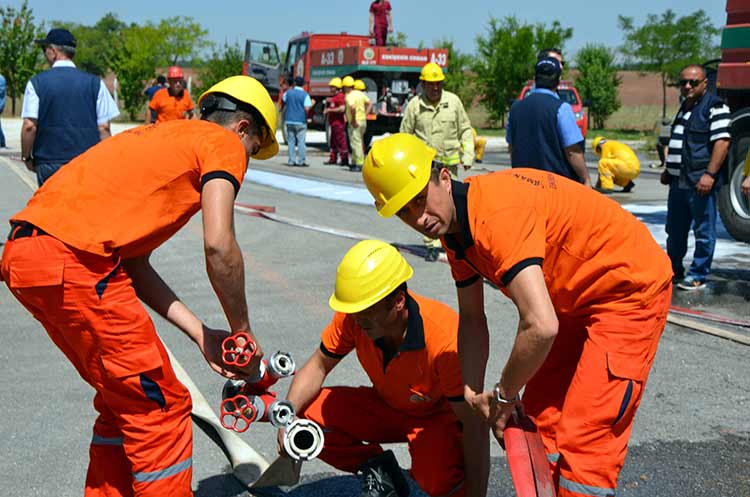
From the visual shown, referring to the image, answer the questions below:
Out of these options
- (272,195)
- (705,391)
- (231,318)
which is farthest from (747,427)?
(272,195)

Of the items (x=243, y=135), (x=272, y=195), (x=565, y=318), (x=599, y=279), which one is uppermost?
(x=243, y=135)

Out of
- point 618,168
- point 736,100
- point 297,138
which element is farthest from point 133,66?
point 736,100

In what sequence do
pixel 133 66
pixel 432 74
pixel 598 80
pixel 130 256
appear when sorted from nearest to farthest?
1. pixel 130 256
2. pixel 432 74
3. pixel 598 80
4. pixel 133 66

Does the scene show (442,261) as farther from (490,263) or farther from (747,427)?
(490,263)

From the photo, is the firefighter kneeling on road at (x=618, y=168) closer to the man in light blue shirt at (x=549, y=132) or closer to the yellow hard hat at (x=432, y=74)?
the yellow hard hat at (x=432, y=74)

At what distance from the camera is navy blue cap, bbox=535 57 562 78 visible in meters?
7.32

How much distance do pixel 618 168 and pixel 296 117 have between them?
7.56 meters

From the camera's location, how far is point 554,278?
3207 millimetres

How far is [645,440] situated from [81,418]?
9.70ft

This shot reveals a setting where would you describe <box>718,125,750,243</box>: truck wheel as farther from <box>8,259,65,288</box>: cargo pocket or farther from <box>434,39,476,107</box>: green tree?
<box>434,39,476,107</box>: green tree

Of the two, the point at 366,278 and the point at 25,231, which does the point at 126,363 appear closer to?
the point at 25,231

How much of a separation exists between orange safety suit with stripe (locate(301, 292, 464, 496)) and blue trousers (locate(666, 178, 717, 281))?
14.6 feet

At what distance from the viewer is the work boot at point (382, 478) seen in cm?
372

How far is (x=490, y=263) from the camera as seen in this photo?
295cm
